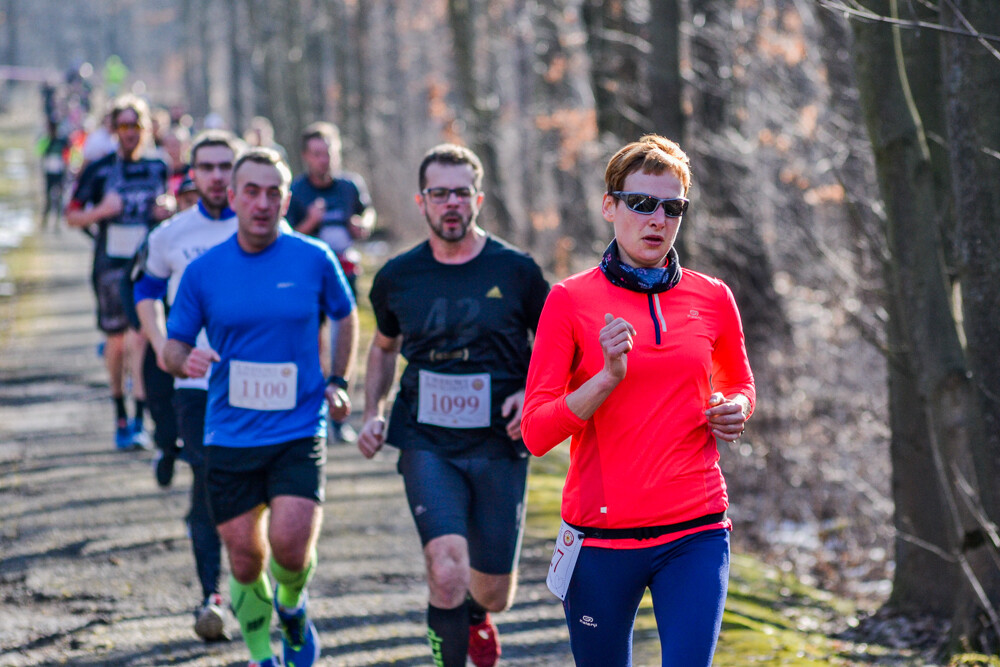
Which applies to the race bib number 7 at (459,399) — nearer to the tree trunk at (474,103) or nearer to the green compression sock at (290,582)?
the green compression sock at (290,582)

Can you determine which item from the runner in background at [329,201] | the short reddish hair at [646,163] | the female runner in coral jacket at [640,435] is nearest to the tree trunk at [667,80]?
the runner in background at [329,201]

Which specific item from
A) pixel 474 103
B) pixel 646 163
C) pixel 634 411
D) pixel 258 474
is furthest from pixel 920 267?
pixel 474 103

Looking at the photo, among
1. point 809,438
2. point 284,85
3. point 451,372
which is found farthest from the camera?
point 284,85

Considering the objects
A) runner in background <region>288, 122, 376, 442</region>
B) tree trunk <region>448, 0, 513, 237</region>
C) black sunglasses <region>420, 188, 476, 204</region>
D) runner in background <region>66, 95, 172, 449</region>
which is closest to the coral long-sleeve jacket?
black sunglasses <region>420, 188, 476, 204</region>

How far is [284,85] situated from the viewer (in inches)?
1298

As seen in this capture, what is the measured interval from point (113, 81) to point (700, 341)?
4709cm

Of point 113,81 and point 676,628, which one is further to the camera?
point 113,81

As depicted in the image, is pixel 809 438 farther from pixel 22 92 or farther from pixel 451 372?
pixel 22 92

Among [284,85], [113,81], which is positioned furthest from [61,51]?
[284,85]

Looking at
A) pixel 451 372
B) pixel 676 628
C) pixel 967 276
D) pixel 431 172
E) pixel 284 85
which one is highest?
pixel 284 85

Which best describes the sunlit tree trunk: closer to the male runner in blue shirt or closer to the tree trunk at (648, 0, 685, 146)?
the male runner in blue shirt

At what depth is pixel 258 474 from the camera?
17.2 feet

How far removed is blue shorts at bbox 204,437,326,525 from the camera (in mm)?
5160

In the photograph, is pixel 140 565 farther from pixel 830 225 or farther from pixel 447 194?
pixel 830 225
